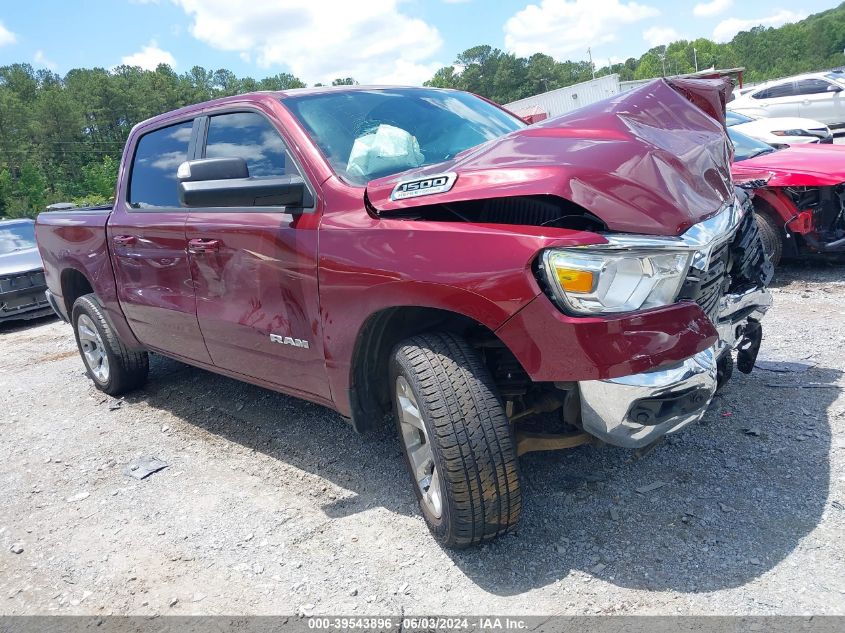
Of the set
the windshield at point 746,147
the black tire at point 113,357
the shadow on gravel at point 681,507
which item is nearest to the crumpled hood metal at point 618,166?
the shadow on gravel at point 681,507

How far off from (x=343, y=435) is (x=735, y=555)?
7.19 feet

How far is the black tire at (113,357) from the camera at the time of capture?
4961mm

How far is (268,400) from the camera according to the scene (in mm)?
4719

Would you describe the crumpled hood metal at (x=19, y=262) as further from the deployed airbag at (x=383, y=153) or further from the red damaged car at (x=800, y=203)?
the red damaged car at (x=800, y=203)

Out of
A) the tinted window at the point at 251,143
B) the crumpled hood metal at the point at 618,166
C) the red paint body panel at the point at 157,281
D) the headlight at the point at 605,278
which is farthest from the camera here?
the red paint body panel at the point at 157,281

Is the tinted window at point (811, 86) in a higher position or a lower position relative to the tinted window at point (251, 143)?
lower

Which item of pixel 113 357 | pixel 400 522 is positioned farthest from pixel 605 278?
pixel 113 357

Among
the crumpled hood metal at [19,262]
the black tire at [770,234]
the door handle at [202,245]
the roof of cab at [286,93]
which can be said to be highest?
the roof of cab at [286,93]

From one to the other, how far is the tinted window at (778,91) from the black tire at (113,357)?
1898cm

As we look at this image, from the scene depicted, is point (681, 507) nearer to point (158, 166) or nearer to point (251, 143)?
point (251, 143)

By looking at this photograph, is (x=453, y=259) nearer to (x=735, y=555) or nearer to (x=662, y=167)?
(x=662, y=167)

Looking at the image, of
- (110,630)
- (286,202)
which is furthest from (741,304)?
(110,630)

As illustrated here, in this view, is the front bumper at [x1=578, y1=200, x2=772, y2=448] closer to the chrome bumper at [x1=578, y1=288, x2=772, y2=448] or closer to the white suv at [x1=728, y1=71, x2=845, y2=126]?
the chrome bumper at [x1=578, y1=288, x2=772, y2=448]

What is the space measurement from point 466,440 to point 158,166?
2.94 metres
